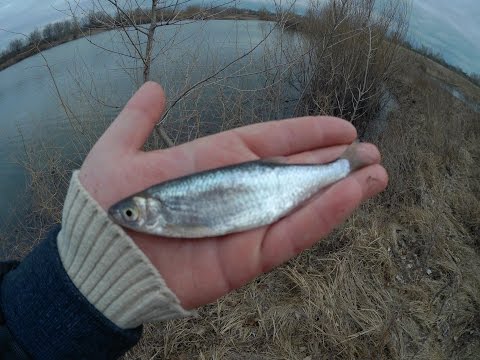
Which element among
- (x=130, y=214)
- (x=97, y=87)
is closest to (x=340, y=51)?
(x=97, y=87)

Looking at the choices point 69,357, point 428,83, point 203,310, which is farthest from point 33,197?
point 428,83

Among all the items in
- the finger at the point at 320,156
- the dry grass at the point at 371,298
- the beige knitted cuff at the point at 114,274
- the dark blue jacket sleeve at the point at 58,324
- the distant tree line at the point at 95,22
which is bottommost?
the dry grass at the point at 371,298

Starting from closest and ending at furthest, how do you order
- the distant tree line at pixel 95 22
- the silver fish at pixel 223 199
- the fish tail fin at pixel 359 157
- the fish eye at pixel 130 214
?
the fish eye at pixel 130 214 → the silver fish at pixel 223 199 → the fish tail fin at pixel 359 157 → the distant tree line at pixel 95 22

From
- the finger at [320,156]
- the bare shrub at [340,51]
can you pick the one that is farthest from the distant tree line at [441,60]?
the finger at [320,156]

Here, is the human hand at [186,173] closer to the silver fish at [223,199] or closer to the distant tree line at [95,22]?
the silver fish at [223,199]

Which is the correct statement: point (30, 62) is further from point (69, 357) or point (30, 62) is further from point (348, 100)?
point (69, 357)

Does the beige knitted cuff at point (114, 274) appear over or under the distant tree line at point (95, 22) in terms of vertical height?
under
